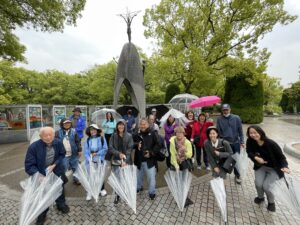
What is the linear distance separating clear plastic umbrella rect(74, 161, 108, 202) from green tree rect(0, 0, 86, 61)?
29.1ft

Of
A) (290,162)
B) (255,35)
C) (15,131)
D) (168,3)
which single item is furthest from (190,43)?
(15,131)

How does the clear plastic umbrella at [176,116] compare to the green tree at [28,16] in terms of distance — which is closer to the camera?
the clear plastic umbrella at [176,116]

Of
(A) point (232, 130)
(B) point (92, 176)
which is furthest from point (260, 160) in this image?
(B) point (92, 176)

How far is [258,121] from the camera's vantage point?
53.9ft

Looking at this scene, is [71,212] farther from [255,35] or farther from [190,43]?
[255,35]

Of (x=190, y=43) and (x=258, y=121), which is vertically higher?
(x=190, y=43)

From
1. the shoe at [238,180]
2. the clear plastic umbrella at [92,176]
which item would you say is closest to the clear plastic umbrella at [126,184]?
the clear plastic umbrella at [92,176]

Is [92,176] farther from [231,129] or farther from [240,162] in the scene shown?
[240,162]

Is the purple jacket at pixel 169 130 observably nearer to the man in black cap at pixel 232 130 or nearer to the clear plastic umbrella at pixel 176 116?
the clear plastic umbrella at pixel 176 116

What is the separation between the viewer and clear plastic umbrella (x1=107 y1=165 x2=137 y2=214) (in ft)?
9.73

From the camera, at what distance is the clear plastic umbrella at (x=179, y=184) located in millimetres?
3098

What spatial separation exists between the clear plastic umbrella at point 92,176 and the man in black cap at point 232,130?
291cm

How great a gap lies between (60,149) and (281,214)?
13.2ft

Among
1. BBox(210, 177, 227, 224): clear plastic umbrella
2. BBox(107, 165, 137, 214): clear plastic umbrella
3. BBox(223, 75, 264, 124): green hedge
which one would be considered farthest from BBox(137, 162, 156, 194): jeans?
BBox(223, 75, 264, 124): green hedge
